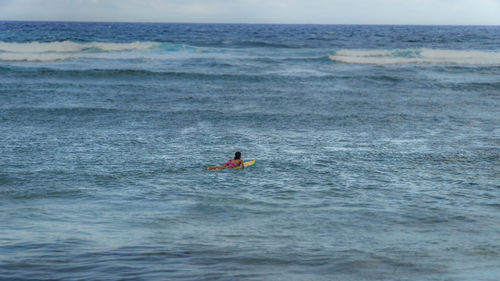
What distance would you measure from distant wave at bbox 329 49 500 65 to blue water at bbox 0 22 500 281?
1476cm

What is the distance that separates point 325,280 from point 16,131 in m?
14.0

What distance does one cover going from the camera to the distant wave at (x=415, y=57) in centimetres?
4244

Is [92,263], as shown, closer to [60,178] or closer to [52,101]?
[60,178]

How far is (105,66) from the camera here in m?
36.4

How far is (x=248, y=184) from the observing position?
1251 centimetres

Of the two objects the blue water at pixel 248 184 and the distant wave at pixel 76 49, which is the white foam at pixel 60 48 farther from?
the blue water at pixel 248 184

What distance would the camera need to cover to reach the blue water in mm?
8078

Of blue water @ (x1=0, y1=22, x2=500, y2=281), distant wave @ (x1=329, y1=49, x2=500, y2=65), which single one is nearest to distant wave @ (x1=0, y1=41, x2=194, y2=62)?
distant wave @ (x1=329, y1=49, x2=500, y2=65)

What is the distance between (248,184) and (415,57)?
126 ft

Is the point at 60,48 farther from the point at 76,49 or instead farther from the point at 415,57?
the point at 415,57

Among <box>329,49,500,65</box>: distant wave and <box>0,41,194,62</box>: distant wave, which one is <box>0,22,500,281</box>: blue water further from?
<box>0,41,194,62</box>: distant wave

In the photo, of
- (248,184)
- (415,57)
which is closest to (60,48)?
(415,57)

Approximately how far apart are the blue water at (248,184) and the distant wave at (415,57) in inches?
581

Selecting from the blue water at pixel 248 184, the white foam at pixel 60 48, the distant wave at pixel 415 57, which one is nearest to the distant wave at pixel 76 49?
the white foam at pixel 60 48
